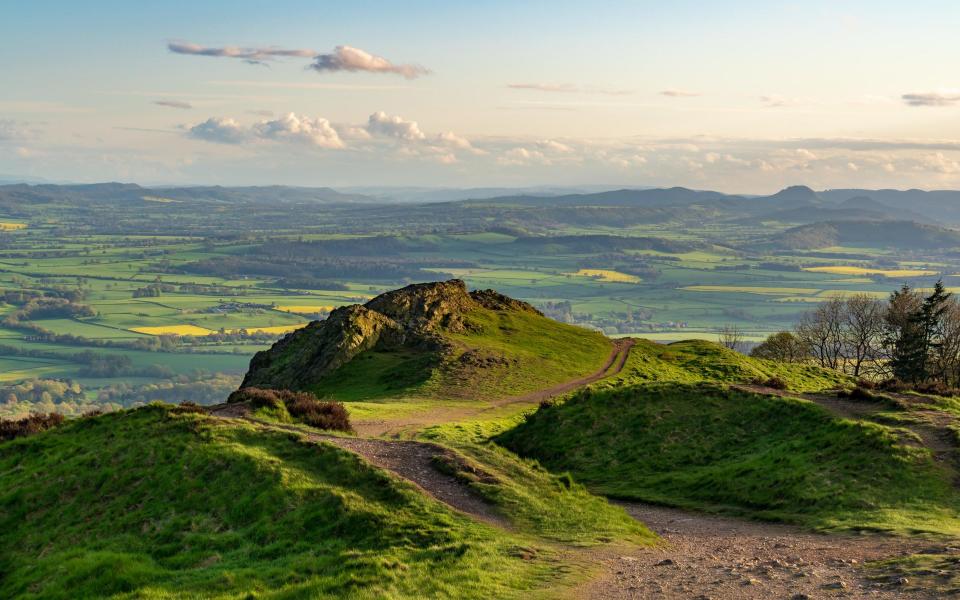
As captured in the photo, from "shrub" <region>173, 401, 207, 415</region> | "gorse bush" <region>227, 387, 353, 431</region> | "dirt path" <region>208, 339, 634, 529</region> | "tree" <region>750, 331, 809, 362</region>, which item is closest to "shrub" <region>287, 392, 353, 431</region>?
"gorse bush" <region>227, 387, 353, 431</region>

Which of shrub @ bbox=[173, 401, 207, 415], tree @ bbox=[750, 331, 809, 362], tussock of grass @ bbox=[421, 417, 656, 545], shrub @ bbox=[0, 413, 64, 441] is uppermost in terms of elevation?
shrub @ bbox=[173, 401, 207, 415]

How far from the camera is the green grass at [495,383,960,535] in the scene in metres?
34.5

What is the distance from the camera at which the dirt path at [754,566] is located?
23.0m

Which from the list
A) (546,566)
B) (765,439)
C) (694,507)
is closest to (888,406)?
(765,439)

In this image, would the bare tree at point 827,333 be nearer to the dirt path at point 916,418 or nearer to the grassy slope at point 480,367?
the grassy slope at point 480,367

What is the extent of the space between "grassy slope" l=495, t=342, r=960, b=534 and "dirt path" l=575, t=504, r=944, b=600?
2600 millimetres

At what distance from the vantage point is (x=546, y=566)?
25141 mm

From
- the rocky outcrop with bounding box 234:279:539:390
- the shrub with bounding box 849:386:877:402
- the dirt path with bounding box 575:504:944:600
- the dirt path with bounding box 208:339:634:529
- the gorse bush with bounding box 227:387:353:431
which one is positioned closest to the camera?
the dirt path with bounding box 575:504:944:600

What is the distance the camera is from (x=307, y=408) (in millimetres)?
45031

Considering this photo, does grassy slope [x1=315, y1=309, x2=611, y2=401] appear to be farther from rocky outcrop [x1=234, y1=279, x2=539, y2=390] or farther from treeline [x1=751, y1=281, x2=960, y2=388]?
treeline [x1=751, y1=281, x2=960, y2=388]

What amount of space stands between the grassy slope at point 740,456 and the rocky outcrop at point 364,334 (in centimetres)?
3046

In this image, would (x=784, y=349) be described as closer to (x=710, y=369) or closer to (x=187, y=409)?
(x=710, y=369)

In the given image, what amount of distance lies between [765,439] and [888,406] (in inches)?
310

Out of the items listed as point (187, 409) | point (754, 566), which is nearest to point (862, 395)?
point (754, 566)
